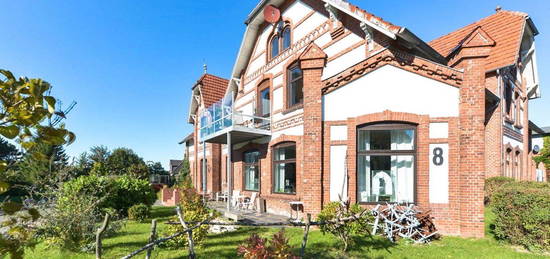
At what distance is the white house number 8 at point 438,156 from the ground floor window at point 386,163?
21.2 inches

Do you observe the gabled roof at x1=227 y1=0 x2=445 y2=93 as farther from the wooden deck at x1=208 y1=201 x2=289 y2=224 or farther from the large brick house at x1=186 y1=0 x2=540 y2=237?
the wooden deck at x1=208 y1=201 x2=289 y2=224

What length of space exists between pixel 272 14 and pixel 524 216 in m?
11.4

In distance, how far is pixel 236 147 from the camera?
15.6 m

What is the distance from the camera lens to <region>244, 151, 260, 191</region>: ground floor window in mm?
14023

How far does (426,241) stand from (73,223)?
8762 mm

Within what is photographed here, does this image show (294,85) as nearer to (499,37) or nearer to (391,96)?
(391,96)

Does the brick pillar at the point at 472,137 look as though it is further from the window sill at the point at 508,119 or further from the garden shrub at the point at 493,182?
the window sill at the point at 508,119

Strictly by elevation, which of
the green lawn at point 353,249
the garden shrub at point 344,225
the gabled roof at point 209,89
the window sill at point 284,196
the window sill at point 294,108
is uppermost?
the gabled roof at point 209,89

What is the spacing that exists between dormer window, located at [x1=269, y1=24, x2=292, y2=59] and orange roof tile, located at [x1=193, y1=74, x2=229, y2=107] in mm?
8340

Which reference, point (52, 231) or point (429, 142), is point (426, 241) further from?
point (52, 231)

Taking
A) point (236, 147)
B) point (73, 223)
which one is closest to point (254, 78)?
point (236, 147)

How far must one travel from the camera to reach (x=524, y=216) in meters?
6.94

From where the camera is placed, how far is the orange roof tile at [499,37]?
42.6 ft

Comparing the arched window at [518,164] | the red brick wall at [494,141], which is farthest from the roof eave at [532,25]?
the arched window at [518,164]
